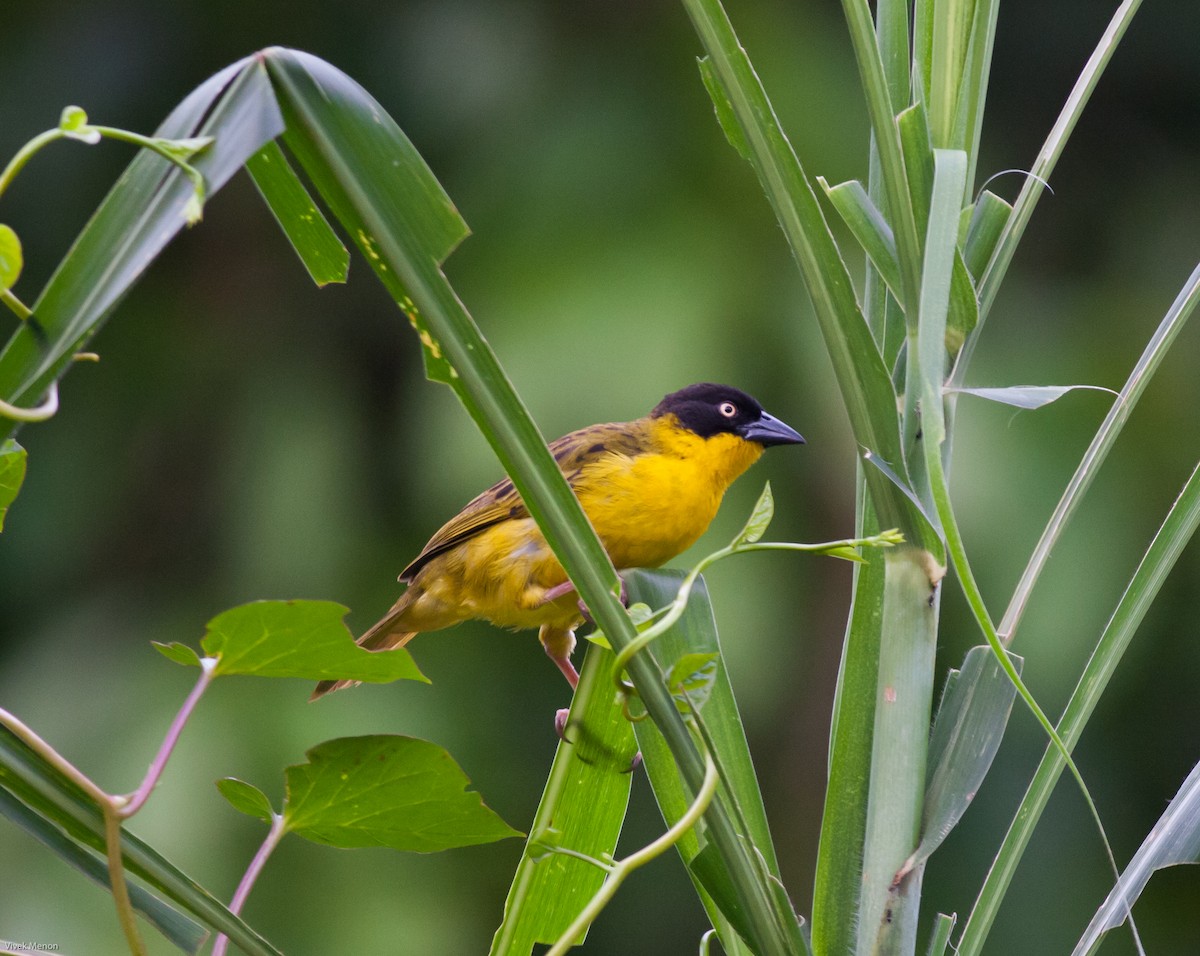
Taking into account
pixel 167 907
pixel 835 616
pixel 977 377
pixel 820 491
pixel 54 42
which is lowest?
pixel 835 616

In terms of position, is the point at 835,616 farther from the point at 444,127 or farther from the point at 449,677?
the point at 444,127

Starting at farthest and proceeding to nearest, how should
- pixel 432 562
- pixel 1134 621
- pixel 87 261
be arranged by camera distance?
pixel 432 562 < pixel 1134 621 < pixel 87 261

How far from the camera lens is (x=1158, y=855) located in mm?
1176

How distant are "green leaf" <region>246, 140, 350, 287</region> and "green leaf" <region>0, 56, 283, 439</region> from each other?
15 cm

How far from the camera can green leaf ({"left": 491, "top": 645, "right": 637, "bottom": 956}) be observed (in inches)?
51.6

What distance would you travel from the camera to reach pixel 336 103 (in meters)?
0.85

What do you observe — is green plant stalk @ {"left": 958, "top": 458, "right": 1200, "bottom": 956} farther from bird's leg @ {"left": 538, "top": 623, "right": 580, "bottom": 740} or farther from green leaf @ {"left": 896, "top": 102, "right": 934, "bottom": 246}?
bird's leg @ {"left": 538, "top": 623, "right": 580, "bottom": 740}

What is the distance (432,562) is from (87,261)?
1736mm

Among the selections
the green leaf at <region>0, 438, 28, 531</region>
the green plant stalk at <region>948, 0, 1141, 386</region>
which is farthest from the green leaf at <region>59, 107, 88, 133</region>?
the green plant stalk at <region>948, 0, 1141, 386</region>

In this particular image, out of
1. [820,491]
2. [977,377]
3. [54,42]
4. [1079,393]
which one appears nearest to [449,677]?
[820,491]

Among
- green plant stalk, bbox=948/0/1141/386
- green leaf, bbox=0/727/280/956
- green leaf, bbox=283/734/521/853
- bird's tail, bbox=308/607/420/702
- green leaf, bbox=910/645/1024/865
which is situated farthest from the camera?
bird's tail, bbox=308/607/420/702

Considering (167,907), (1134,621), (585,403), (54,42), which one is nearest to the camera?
(167,907)

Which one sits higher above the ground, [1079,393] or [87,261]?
[87,261]

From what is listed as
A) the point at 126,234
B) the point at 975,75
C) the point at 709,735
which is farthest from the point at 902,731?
the point at 126,234
